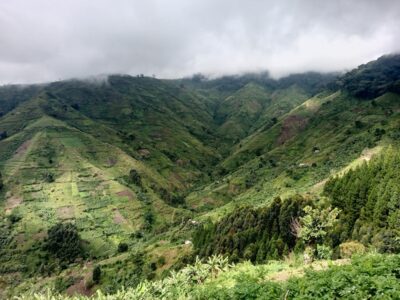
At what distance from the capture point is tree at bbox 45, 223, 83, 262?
16775 cm

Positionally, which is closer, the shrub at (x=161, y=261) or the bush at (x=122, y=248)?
the shrub at (x=161, y=261)

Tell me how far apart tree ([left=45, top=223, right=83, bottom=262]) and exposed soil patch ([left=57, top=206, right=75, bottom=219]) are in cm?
1640

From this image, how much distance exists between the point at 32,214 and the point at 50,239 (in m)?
25.3

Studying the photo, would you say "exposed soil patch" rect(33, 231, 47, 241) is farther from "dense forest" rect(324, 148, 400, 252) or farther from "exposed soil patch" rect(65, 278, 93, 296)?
"dense forest" rect(324, 148, 400, 252)

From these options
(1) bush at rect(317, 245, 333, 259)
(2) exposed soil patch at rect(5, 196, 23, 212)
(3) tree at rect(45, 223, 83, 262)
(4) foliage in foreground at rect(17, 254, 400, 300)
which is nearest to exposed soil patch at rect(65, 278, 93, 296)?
(3) tree at rect(45, 223, 83, 262)

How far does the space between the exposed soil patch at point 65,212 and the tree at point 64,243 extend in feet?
53.8

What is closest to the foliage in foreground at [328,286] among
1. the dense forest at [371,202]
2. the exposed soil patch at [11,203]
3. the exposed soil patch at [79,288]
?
the dense forest at [371,202]

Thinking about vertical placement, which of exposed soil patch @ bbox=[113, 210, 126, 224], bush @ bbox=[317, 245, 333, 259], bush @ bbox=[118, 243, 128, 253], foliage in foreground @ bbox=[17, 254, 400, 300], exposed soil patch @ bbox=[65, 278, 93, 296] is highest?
foliage in foreground @ bbox=[17, 254, 400, 300]

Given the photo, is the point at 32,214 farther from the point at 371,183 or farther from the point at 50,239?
the point at 371,183

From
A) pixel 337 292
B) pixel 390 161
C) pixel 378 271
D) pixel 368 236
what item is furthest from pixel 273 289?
pixel 390 161

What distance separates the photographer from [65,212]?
195750mm

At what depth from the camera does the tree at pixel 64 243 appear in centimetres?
16775

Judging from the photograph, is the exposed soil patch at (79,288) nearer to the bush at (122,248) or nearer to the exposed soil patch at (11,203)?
the bush at (122,248)

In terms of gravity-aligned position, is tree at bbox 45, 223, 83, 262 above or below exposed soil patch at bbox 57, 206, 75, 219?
below
